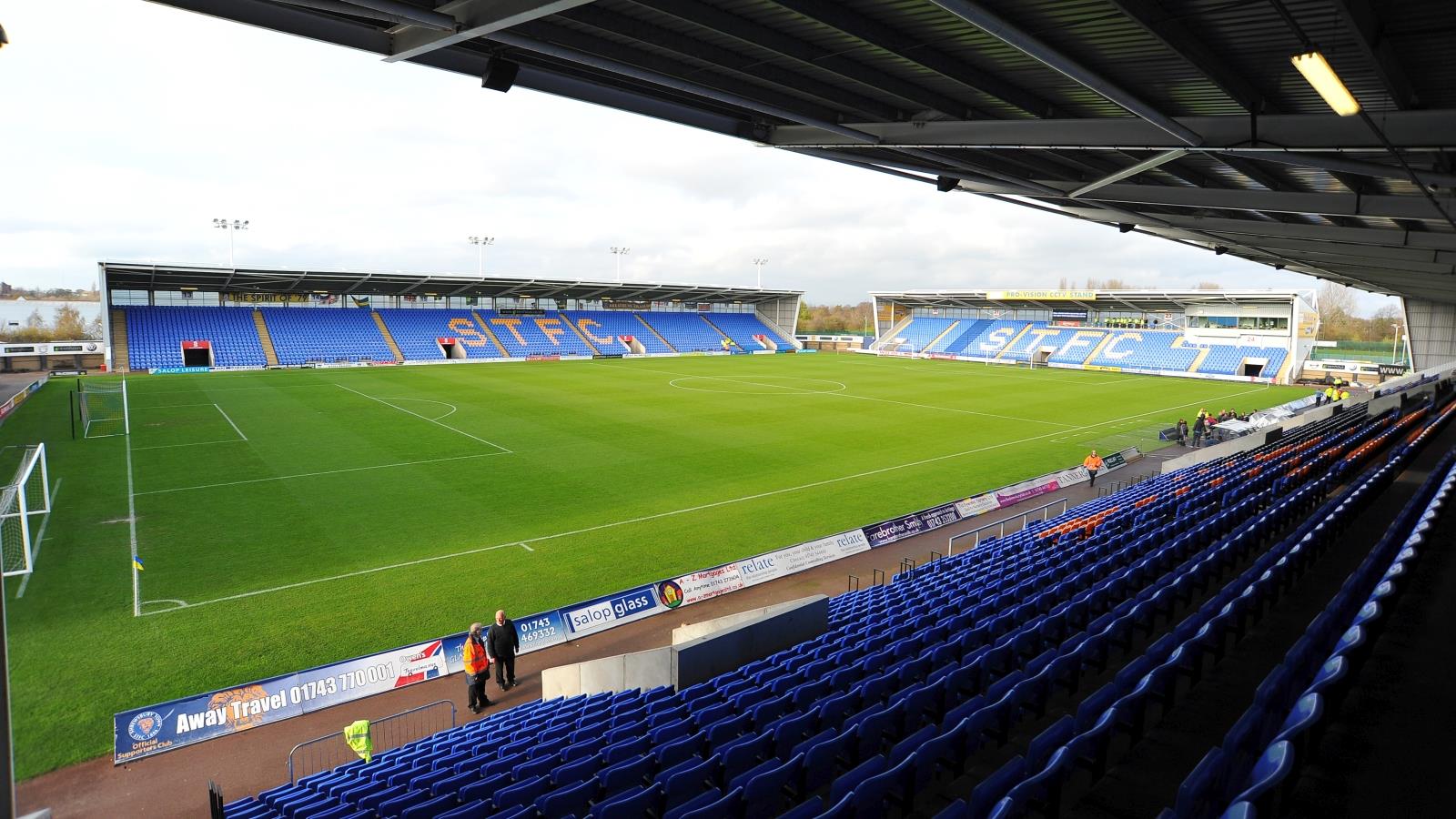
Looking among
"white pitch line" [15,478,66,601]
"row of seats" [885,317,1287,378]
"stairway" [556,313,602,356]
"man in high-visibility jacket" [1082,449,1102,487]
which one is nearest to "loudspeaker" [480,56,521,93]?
"white pitch line" [15,478,66,601]

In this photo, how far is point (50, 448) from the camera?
24.4 metres

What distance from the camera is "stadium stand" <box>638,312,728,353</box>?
73.8 meters

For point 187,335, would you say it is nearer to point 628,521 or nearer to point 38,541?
point 38,541

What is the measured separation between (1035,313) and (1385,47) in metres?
Answer: 77.5

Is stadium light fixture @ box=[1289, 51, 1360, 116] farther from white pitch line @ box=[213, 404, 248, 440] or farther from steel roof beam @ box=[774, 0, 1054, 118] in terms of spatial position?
white pitch line @ box=[213, 404, 248, 440]

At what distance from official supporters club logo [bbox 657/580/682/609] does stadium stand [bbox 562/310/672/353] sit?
56802 mm

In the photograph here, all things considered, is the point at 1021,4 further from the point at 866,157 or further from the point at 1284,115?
the point at 866,157

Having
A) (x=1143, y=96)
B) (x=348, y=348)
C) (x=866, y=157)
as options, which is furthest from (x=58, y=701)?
(x=348, y=348)

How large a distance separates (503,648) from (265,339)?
54947 millimetres

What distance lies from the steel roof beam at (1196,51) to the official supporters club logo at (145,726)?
12.2 meters

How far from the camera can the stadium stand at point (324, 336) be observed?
54562 mm

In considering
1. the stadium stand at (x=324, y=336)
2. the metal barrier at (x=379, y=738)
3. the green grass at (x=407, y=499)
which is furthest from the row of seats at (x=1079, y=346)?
the metal barrier at (x=379, y=738)

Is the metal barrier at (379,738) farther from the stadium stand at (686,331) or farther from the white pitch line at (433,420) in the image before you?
the stadium stand at (686,331)

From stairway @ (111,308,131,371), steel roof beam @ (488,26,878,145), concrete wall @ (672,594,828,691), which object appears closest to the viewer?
steel roof beam @ (488,26,878,145)
